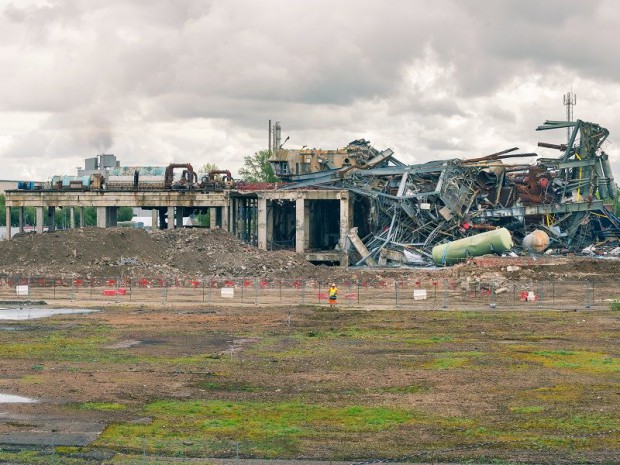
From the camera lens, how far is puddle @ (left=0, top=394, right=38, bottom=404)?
99.3 ft

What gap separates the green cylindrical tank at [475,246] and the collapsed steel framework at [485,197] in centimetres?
400

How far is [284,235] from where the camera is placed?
356 ft

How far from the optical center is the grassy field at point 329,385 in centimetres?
2478

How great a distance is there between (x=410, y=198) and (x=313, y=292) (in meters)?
19.4

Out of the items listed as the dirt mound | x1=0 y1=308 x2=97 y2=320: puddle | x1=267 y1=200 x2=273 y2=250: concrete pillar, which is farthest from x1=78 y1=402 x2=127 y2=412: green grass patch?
x1=267 y1=200 x2=273 y2=250: concrete pillar

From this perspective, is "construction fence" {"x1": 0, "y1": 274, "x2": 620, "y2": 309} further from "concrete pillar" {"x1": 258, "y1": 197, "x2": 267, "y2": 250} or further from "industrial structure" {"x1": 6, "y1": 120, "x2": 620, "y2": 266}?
"concrete pillar" {"x1": 258, "y1": 197, "x2": 267, "y2": 250}

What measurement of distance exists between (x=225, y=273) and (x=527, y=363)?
4667 cm

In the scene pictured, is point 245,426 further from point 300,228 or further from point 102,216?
point 102,216

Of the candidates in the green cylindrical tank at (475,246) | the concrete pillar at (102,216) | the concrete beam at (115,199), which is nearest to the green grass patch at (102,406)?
the green cylindrical tank at (475,246)

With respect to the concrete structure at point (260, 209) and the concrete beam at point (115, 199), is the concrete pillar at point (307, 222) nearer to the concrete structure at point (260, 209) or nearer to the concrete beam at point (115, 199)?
the concrete structure at point (260, 209)

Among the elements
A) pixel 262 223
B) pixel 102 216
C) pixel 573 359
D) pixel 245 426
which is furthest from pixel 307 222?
pixel 245 426

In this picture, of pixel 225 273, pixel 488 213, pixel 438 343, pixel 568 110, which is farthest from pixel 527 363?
pixel 568 110

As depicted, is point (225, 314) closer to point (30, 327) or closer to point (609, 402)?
point (30, 327)

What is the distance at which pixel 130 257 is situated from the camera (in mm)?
84125
